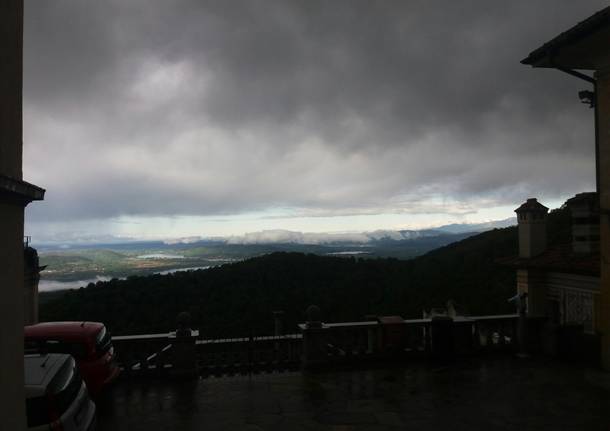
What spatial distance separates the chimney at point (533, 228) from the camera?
13641 millimetres

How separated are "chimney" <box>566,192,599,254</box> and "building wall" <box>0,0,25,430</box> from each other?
37.1ft

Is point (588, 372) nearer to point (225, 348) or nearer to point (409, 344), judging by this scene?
point (409, 344)

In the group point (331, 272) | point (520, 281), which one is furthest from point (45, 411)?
point (331, 272)

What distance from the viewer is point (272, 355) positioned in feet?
36.8

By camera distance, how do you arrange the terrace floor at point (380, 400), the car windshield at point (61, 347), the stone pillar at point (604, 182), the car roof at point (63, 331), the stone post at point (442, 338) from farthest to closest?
the stone post at point (442, 338) → the stone pillar at point (604, 182) → the car roof at point (63, 331) → the car windshield at point (61, 347) → the terrace floor at point (380, 400)

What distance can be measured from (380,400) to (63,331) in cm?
592

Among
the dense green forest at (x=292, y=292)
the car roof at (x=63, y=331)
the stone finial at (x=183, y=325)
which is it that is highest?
the car roof at (x=63, y=331)

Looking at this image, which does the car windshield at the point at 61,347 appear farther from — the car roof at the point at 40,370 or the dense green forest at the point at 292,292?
the dense green forest at the point at 292,292

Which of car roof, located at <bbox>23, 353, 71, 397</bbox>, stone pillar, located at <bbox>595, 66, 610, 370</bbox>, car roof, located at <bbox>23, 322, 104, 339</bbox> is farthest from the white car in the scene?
stone pillar, located at <bbox>595, 66, 610, 370</bbox>

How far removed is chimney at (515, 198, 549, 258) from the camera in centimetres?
1364

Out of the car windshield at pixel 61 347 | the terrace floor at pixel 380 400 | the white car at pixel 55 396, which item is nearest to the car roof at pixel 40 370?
the white car at pixel 55 396

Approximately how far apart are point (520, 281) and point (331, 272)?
27.9 m

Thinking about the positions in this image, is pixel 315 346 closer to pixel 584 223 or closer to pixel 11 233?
pixel 584 223

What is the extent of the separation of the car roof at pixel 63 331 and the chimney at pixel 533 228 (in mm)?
12298
